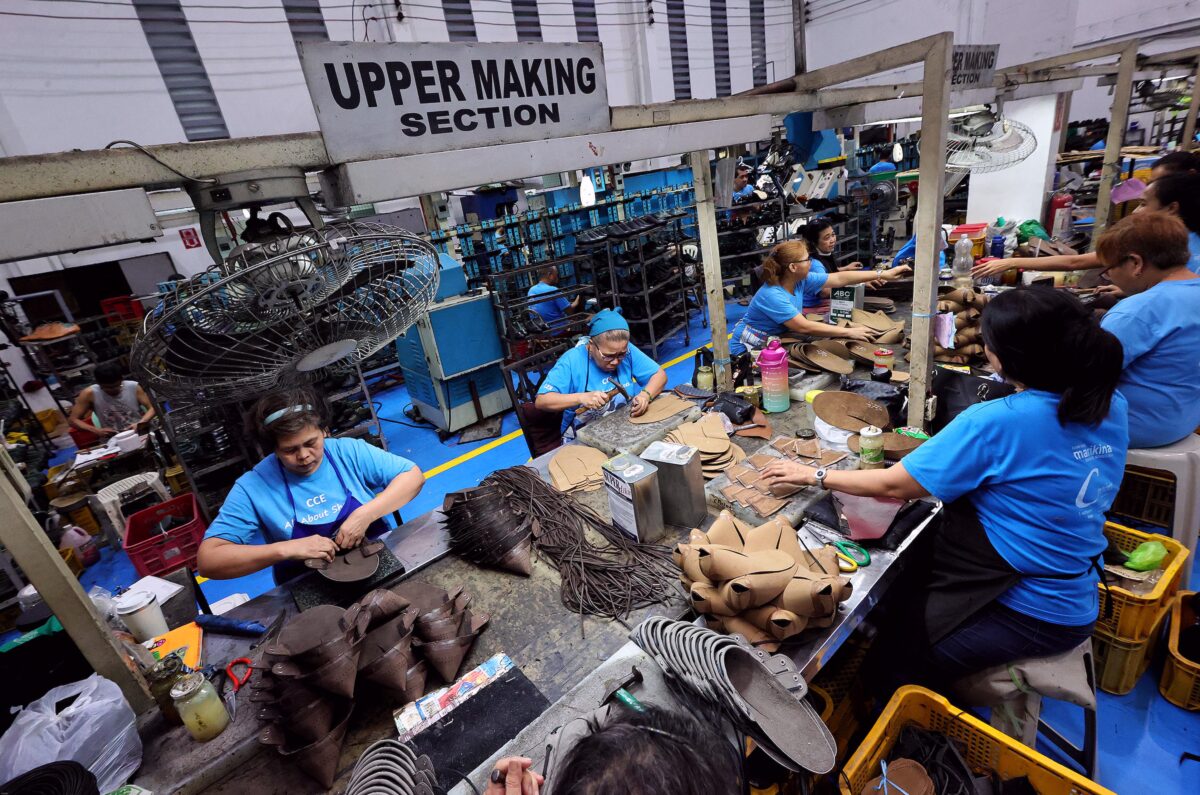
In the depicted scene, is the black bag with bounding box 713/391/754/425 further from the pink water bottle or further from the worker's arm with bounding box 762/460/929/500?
the worker's arm with bounding box 762/460/929/500

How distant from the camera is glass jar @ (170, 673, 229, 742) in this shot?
1.47m

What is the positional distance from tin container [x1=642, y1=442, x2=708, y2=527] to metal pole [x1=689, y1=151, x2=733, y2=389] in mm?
1342

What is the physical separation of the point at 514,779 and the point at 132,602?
1.79 meters

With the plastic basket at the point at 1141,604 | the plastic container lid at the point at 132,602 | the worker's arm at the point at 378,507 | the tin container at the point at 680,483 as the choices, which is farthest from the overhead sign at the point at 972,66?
the plastic container lid at the point at 132,602

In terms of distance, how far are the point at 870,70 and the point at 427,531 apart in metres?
2.69

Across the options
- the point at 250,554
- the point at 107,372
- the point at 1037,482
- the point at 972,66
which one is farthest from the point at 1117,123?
the point at 107,372

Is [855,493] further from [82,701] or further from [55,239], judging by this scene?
[82,701]

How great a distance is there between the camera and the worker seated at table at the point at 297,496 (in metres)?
2.07

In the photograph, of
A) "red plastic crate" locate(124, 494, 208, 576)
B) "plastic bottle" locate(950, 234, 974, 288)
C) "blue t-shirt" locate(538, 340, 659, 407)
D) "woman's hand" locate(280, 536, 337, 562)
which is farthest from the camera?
"red plastic crate" locate(124, 494, 208, 576)

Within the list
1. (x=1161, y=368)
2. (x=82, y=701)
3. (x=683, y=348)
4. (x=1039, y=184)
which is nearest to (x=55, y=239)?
(x=82, y=701)

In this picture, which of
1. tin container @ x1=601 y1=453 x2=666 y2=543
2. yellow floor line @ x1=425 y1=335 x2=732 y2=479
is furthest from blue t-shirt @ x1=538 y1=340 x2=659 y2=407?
yellow floor line @ x1=425 y1=335 x2=732 y2=479

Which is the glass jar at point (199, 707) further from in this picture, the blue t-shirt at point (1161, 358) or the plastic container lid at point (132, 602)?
the blue t-shirt at point (1161, 358)

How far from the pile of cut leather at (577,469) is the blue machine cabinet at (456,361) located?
3.68 m

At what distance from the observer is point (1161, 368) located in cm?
254
